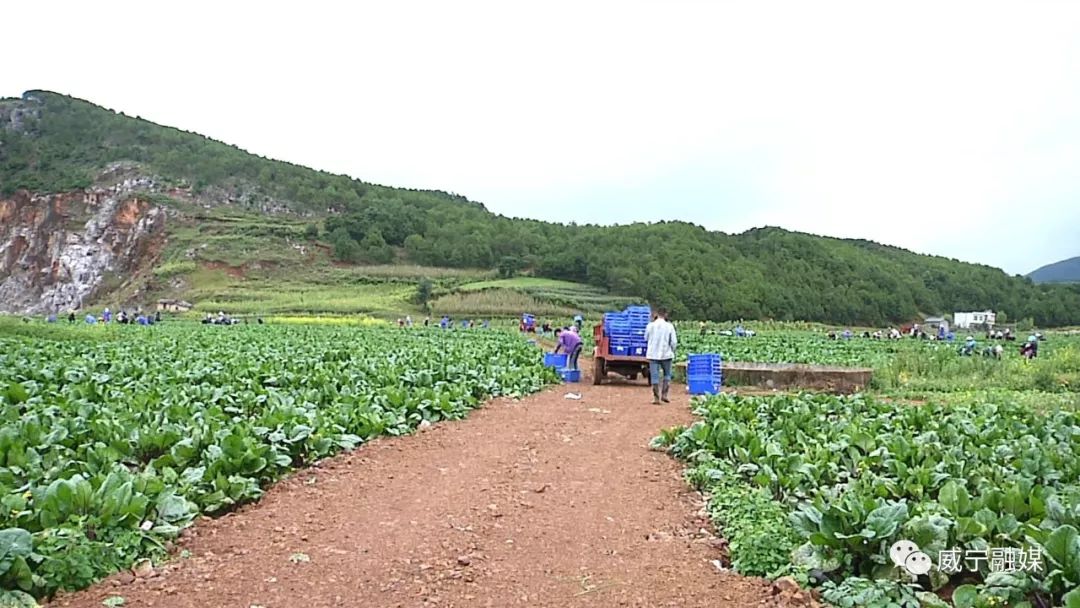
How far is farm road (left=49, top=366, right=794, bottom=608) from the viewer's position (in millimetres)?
4426

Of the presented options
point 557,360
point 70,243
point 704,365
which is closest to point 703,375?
point 704,365

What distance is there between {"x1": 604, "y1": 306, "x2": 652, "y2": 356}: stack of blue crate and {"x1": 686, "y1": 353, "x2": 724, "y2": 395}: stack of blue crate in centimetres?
143

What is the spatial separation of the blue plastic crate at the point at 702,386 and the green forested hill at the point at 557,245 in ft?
173

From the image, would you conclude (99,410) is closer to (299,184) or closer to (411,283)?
(411,283)

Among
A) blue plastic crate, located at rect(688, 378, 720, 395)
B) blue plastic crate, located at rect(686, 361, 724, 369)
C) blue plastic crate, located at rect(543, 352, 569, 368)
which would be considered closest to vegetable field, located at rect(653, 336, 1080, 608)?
blue plastic crate, located at rect(688, 378, 720, 395)

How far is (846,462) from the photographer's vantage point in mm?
6797

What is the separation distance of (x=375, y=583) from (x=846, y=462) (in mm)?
4248

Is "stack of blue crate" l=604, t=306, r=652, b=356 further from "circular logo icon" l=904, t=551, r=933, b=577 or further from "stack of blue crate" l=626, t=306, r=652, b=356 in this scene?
"circular logo icon" l=904, t=551, r=933, b=577

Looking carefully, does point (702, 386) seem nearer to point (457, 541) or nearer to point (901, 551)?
point (457, 541)

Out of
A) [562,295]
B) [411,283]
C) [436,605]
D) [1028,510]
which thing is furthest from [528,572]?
[411,283]

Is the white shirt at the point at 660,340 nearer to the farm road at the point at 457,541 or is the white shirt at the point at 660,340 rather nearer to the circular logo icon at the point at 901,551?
the farm road at the point at 457,541

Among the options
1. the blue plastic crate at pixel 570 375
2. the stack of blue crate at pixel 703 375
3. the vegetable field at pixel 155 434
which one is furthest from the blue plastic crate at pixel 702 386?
the blue plastic crate at pixel 570 375

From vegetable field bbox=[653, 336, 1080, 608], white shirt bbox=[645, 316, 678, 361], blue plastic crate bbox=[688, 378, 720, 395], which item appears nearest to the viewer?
vegetable field bbox=[653, 336, 1080, 608]

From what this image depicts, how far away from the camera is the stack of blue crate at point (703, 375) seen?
15914 mm
